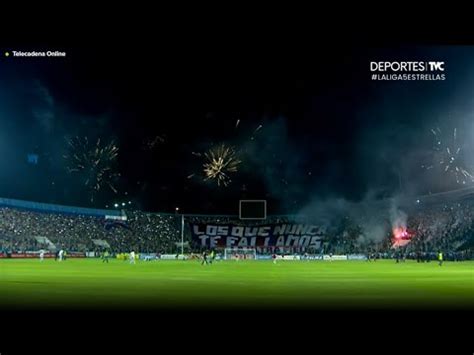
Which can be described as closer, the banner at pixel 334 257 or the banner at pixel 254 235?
the banner at pixel 334 257

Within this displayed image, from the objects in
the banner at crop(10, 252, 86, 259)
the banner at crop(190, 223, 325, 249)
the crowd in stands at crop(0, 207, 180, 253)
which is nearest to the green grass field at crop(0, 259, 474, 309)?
the banner at crop(10, 252, 86, 259)

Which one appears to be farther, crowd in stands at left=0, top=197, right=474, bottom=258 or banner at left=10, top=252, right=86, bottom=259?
crowd in stands at left=0, top=197, right=474, bottom=258

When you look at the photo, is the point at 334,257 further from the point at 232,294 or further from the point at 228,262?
the point at 232,294

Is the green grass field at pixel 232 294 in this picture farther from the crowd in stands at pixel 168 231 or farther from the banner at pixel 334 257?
the crowd in stands at pixel 168 231

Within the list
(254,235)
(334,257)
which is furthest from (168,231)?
(334,257)

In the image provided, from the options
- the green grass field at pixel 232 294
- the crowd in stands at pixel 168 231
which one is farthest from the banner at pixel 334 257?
the green grass field at pixel 232 294

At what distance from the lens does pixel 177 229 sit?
366 ft

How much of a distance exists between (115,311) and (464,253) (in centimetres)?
6391

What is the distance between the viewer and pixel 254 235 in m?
111

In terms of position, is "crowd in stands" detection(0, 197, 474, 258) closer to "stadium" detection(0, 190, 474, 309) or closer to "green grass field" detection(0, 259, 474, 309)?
"stadium" detection(0, 190, 474, 309)

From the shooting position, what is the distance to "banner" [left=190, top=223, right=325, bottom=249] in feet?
358

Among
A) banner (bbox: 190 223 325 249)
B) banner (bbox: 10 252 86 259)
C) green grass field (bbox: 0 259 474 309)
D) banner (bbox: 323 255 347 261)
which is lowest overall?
banner (bbox: 323 255 347 261)

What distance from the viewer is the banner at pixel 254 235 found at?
358 feet

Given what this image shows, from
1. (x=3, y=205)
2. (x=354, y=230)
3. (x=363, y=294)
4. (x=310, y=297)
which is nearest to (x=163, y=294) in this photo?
(x=310, y=297)
